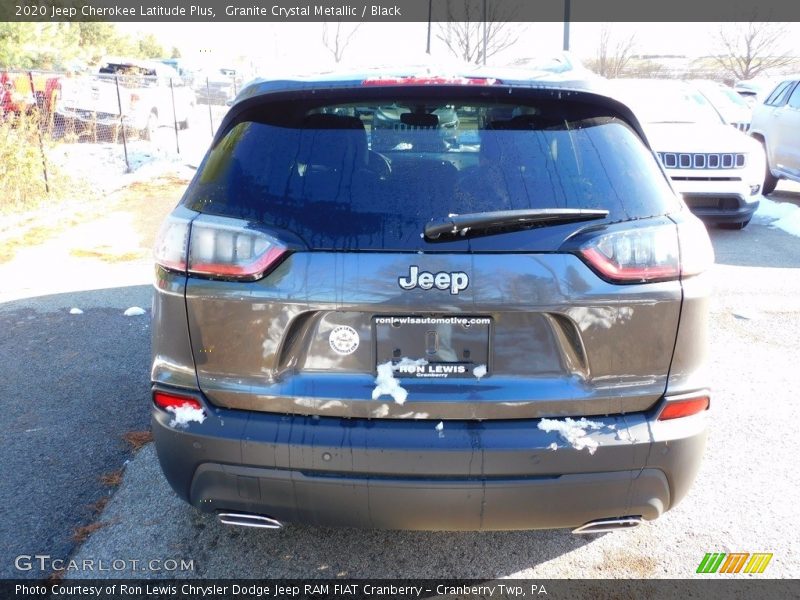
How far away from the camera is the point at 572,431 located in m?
2.05

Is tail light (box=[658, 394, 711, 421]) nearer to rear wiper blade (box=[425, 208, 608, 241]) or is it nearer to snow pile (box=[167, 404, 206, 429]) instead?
rear wiper blade (box=[425, 208, 608, 241])

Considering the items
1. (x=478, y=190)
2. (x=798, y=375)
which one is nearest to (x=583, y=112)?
(x=478, y=190)

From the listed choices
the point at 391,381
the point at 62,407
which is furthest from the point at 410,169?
the point at 62,407

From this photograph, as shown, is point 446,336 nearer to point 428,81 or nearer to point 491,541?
point 428,81

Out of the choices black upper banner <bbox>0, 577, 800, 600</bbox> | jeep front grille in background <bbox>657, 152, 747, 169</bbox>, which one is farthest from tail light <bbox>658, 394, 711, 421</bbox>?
jeep front grille in background <bbox>657, 152, 747, 169</bbox>

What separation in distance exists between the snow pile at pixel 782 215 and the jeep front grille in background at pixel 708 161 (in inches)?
57.6

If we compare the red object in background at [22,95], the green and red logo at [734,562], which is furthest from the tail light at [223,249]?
the red object in background at [22,95]

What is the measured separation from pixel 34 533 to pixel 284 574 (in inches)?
44.7

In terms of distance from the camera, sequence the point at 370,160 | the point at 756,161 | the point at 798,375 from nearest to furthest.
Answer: the point at 370,160 < the point at 798,375 < the point at 756,161

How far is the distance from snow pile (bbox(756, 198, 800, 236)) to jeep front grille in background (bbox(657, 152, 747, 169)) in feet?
4.80

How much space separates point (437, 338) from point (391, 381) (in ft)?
0.66

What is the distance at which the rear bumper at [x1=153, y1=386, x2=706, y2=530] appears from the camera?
203cm

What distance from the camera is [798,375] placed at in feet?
14.4

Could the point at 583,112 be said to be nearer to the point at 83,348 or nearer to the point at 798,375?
the point at 798,375
